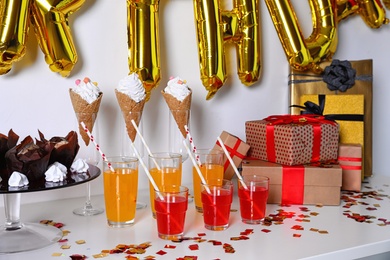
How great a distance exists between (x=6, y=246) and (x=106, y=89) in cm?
60

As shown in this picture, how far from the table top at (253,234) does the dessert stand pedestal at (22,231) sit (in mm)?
25

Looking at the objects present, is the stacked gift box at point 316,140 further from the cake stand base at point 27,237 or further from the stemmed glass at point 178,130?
the cake stand base at point 27,237

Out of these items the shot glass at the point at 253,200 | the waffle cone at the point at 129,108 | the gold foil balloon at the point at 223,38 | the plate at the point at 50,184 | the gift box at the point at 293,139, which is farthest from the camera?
the gold foil balloon at the point at 223,38

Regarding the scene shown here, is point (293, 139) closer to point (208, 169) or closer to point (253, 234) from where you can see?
point (208, 169)

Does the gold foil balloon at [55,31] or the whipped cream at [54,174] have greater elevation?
the gold foil balloon at [55,31]

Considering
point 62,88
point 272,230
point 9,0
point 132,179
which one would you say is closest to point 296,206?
point 272,230

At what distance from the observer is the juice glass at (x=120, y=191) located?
1.20 m

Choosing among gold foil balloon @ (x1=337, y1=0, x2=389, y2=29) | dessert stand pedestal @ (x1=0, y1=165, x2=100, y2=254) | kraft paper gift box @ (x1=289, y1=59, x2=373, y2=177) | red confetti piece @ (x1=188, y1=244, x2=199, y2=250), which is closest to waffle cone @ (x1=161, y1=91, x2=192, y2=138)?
dessert stand pedestal @ (x1=0, y1=165, x2=100, y2=254)

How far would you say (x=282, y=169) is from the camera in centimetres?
145

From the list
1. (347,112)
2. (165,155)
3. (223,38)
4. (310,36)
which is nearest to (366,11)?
(310,36)

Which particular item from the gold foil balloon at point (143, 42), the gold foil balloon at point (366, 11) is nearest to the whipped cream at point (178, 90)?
the gold foil balloon at point (143, 42)

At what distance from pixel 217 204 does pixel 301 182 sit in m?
0.36

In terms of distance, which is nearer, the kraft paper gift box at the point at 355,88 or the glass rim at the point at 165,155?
the glass rim at the point at 165,155

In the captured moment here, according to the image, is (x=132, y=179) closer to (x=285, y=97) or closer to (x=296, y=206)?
(x=296, y=206)
